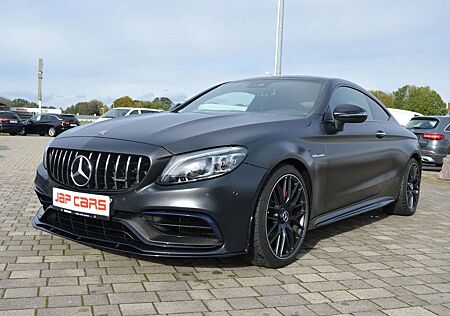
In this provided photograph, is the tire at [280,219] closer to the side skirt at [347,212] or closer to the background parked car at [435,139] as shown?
the side skirt at [347,212]

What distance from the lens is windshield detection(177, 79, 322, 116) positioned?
4.37 meters

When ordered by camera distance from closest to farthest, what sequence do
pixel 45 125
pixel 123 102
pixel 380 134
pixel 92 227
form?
pixel 92 227
pixel 380 134
pixel 45 125
pixel 123 102

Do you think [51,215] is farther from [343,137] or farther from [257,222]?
[343,137]

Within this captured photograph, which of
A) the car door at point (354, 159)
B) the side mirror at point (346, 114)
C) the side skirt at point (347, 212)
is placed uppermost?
the side mirror at point (346, 114)

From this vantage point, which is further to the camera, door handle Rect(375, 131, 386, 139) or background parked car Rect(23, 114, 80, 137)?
background parked car Rect(23, 114, 80, 137)

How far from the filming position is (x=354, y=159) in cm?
458

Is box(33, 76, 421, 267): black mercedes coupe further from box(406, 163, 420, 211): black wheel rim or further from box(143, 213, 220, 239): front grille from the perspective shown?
box(406, 163, 420, 211): black wheel rim

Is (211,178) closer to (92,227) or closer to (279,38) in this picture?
(92,227)

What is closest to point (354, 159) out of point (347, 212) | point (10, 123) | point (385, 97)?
point (347, 212)

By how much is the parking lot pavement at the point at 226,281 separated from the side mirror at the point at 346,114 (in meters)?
1.12

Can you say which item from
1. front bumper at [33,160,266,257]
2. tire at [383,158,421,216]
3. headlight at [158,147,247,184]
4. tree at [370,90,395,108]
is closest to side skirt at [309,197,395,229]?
tire at [383,158,421,216]

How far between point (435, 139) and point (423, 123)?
73cm

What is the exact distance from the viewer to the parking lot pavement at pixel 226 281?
112 inches

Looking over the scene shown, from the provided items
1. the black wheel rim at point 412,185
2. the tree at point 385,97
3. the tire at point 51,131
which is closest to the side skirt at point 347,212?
the black wheel rim at point 412,185
